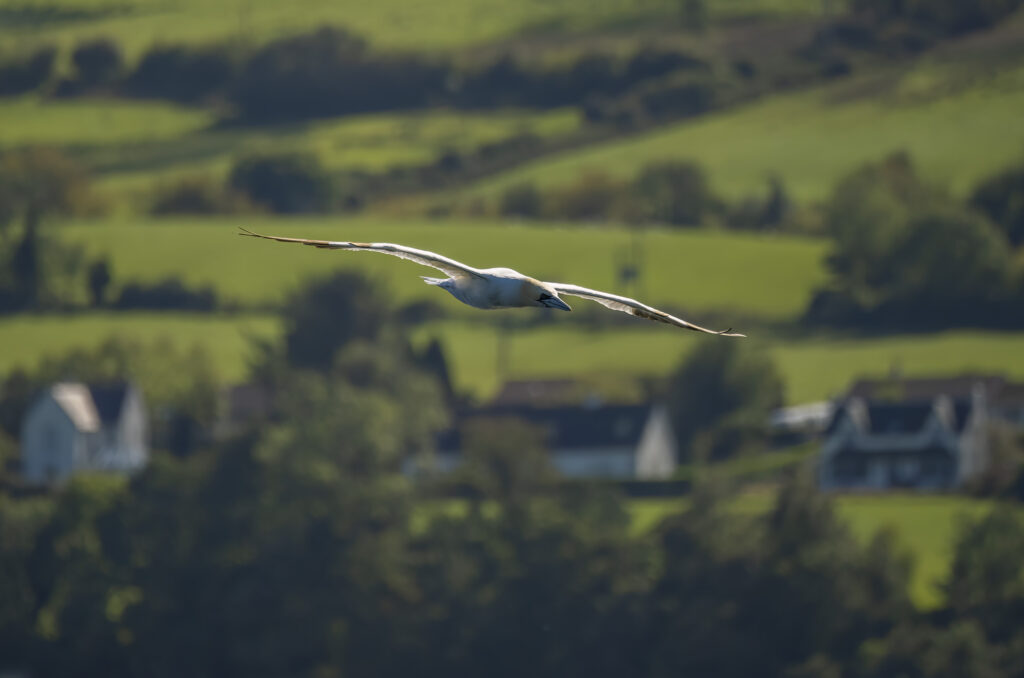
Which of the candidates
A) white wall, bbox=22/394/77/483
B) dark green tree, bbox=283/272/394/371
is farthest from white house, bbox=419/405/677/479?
white wall, bbox=22/394/77/483

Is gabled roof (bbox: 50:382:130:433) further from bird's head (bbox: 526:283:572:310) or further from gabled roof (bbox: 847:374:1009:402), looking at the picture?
bird's head (bbox: 526:283:572:310)

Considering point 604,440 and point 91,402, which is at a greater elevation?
point 91,402

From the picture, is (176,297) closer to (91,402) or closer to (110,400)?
(91,402)

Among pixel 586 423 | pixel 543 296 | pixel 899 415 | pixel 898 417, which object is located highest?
pixel 543 296

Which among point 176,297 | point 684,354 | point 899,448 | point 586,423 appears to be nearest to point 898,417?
point 899,448

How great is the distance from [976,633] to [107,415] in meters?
79.1

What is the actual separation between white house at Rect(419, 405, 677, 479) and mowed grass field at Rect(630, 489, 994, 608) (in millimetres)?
13116

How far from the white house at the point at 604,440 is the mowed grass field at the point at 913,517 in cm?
1312

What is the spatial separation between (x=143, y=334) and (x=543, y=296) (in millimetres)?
170240

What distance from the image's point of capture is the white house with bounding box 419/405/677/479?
164 metres

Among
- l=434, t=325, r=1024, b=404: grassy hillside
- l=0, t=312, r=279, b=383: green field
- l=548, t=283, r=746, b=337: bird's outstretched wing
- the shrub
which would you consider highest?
l=548, t=283, r=746, b=337: bird's outstretched wing

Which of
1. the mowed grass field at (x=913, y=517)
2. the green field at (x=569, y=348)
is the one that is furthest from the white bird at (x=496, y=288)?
the green field at (x=569, y=348)

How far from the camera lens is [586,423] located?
6639 inches

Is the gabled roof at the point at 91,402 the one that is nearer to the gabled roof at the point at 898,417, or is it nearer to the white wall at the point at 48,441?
the white wall at the point at 48,441
